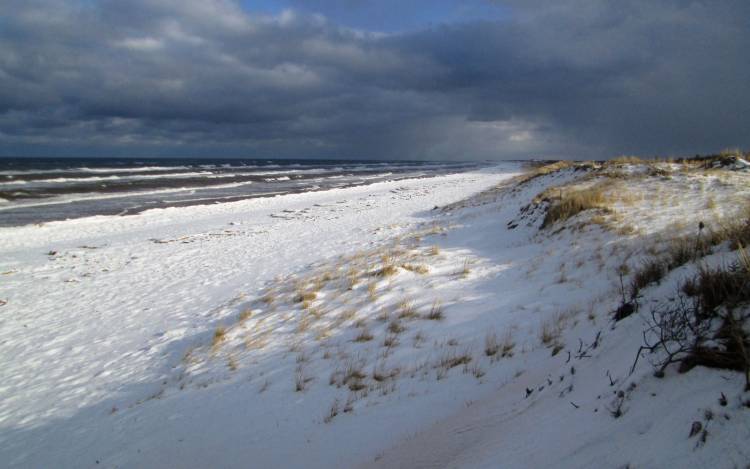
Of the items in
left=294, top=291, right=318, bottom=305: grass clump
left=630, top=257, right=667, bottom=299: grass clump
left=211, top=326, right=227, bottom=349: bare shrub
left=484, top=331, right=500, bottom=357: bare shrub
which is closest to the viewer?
left=630, top=257, right=667, bottom=299: grass clump

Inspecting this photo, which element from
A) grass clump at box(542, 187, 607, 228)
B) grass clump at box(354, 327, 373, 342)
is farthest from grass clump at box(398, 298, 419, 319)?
grass clump at box(542, 187, 607, 228)

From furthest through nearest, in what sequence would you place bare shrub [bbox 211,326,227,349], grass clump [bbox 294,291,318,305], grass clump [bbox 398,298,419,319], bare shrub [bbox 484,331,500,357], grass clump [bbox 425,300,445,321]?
grass clump [bbox 294,291,318,305] → bare shrub [bbox 211,326,227,349] → grass clump [bbox 398,298,419,319] → grass clump [bbox 425,300,445,321] → bare shrub [bbox 484,331,500,357]

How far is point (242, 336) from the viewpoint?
723cm

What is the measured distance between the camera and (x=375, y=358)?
545 cm

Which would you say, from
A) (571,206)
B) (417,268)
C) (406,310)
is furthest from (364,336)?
(571,206)

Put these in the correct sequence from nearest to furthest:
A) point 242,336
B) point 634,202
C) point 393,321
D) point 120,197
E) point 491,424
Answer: point 491,424 → point 393,321 → point 242,336 → point 634,202 → point 120,197

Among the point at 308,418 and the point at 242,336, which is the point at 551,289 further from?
the point at 242,336

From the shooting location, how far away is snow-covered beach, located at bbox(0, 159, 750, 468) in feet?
8.62

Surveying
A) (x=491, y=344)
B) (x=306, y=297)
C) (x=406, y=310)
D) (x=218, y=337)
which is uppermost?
(x=491, y=344)

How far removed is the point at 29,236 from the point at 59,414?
671 inches

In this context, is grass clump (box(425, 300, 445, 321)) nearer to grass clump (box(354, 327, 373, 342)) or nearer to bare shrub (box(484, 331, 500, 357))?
grass clump (box(354, 327, 373, 342))

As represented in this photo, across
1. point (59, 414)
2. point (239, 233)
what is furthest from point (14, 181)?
point (59, 414)

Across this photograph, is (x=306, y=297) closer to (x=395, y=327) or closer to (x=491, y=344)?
(x=395, y=327)

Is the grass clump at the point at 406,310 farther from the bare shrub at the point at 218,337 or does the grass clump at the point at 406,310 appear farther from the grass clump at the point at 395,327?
the bare shrub at the point at 218,337
